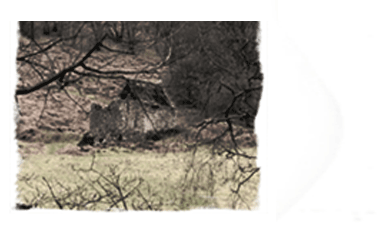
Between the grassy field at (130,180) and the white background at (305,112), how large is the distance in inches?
2.3

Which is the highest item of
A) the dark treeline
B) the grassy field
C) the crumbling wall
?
the dark treeline

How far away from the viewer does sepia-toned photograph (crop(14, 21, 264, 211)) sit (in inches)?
50.9

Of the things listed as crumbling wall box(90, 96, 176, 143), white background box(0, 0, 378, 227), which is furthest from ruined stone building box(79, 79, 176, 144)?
white background box(0, 0, 378, 227)

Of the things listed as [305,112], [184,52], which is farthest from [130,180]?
[305,112]

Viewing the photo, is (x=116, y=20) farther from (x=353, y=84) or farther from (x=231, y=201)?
(x=353, y=84)

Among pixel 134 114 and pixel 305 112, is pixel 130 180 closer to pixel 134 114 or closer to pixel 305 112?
pixel 134 114

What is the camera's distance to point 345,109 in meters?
1.33

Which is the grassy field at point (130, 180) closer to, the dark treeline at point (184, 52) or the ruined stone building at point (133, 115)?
the ruined stone building at point (133, 115)

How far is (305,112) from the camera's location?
1.30 m

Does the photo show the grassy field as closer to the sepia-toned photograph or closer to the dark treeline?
the sepia-toned photograph

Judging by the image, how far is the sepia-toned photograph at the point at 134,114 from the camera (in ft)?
4.24

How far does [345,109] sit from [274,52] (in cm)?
41

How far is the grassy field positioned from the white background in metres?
0.06

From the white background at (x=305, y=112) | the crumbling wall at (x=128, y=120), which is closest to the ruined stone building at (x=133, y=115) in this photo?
the crumbling wall at (x=128, y=120)
